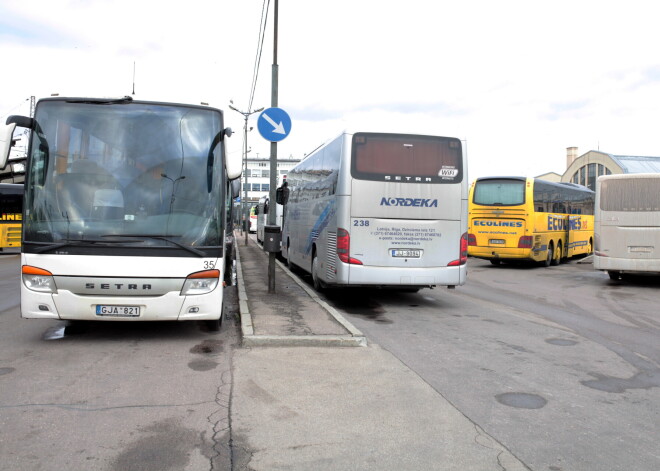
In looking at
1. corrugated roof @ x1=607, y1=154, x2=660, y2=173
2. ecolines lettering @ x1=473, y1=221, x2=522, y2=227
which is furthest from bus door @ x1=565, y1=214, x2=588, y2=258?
corrugated roof @ x1=607, y1=154, x2=660, y2=173

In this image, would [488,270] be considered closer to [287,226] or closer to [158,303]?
[287,226]

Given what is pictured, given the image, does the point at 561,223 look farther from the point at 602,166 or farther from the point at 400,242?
the point at 602,166

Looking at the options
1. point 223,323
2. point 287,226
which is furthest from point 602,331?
point 287,226

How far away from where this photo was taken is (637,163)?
5922 centimetres

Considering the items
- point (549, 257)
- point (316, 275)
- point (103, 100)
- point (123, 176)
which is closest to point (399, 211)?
point (316, 275)

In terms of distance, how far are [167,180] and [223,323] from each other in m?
2.61

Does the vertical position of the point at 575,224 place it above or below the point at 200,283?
above

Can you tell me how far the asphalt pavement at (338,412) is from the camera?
384cm

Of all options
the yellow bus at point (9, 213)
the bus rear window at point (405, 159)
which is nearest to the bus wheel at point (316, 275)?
the bus rear window at point (405, 159)

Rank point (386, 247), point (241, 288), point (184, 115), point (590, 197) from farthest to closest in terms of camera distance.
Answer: point (590, 197), point (241, 288), point (386, 247), point (184, 115)

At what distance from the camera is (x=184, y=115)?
7.26 metres

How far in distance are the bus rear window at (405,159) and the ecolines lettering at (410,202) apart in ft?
1.10

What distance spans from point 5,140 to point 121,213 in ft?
4.88

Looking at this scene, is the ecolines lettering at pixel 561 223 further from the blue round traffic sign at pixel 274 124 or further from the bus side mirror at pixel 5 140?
the bus side mirror at pixel 5 140
